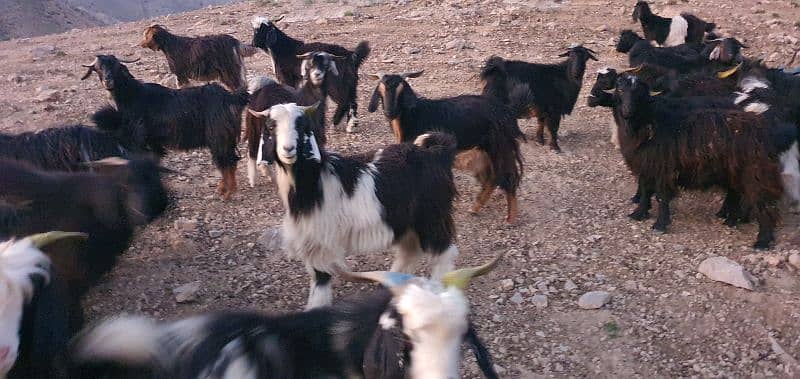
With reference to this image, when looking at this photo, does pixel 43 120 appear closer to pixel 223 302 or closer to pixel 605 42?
pixel 223 302

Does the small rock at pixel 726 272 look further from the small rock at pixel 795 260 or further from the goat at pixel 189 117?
the goat at pixel 189 117

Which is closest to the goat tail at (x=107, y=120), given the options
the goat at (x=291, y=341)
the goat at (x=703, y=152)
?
the goat at (x=291, y=341)

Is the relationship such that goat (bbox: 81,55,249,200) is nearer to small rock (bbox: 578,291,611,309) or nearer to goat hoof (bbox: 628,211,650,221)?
small rock (bbox: 578,291,611,309)

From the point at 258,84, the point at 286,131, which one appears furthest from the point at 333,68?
the point at 286,131

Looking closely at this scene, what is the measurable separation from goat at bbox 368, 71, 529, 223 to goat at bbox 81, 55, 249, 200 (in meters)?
1.61

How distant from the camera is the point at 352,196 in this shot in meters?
4.68

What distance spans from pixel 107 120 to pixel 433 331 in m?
4.61

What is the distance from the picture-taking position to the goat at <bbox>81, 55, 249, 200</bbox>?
22.0ft

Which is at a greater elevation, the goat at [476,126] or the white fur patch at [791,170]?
the goat at [476,126]

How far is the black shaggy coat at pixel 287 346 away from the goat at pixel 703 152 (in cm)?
394

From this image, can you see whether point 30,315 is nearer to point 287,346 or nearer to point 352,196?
point 287,346

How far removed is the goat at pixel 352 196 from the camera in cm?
458

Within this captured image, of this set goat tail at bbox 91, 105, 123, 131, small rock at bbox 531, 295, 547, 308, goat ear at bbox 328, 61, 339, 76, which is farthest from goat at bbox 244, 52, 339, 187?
small rock at bbox 531, 295, 547, 308

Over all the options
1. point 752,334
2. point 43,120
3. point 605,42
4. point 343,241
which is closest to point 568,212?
point 752,334
